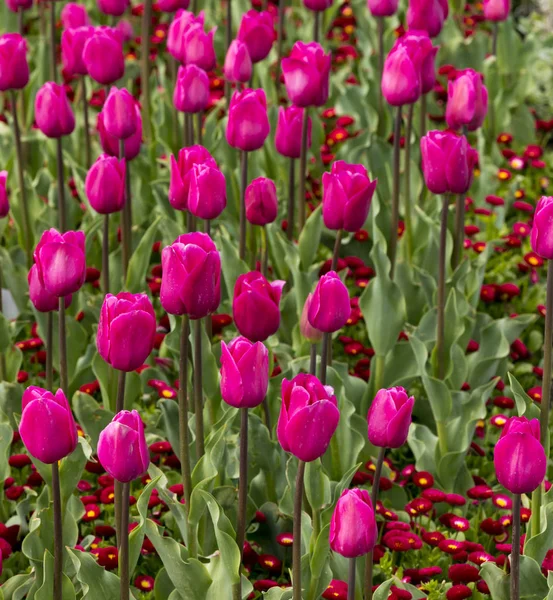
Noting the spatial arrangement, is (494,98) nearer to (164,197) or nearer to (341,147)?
(341,147)

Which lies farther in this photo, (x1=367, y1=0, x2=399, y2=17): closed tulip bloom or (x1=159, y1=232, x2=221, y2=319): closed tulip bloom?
(x1=367, y1=0, x2=399, y2=17): closed tulip bloom

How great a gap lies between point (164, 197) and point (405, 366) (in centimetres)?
110

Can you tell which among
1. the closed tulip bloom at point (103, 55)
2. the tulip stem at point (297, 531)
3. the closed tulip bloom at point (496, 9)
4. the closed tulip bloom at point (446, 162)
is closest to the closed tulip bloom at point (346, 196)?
the closed tulip bloom at point (446, 162)

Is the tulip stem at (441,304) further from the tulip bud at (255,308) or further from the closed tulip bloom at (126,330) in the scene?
the closed tulip bloom at (126,330)

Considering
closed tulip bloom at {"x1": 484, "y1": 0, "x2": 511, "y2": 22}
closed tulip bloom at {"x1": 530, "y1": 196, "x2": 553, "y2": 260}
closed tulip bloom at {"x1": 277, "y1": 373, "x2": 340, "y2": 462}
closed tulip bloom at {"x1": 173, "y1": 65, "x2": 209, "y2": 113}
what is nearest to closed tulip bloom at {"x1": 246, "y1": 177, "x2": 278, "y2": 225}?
closed tulip bloom at {"x1": 173, "y1": 65, "x2": 209, "y2": 113}

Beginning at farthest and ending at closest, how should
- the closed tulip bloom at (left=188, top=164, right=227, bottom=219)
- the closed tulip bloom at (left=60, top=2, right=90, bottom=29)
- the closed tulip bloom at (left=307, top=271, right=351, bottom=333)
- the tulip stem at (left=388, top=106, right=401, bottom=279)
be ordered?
the closed tulip bloom at (left=60, top=2, right=90, bottom=29) < the tulip stem at (left=388, top=106, right=401, bottom=279) < the closed tulip bloom at (left=188, top=164, right=227, bottom=219) < the closed tulip bloom at (left=307, top=271, right=351, bottom=333)

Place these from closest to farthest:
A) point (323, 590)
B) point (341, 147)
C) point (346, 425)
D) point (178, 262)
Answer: point (178, 262)
point (323, 590)
point (346, 425)
point (341, 147)

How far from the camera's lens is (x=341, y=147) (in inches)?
180

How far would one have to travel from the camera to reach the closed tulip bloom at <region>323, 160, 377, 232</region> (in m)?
2.83

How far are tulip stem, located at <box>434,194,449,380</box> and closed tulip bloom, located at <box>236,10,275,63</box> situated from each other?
974mm

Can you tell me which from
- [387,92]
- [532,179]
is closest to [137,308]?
[387,92]

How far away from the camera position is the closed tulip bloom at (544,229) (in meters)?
2.47

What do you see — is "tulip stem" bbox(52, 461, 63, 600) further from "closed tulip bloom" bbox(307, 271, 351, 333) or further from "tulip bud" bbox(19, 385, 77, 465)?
"closed tulip bloom" bbox(307, 271, 351, 333)

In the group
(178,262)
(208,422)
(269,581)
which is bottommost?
(269,581)
